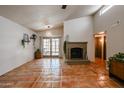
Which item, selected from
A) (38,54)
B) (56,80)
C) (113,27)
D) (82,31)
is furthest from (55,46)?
(56,80)

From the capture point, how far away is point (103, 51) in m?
12.0

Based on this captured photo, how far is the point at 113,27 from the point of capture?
7023 millimetres

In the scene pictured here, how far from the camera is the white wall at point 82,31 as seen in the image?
409 inches

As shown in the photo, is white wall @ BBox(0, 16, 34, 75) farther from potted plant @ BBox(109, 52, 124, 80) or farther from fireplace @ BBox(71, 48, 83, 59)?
potted plant @ BBox(109, 52, 124, 80)

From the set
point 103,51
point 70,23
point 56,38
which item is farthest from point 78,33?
point 56,38

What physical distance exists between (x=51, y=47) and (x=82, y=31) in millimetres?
4419

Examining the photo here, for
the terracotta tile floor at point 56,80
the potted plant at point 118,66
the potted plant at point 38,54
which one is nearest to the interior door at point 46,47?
the potted plant at point 38,54

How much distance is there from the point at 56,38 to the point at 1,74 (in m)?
8.57

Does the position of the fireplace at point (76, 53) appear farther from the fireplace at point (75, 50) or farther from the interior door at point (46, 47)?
the interior door at point (46, 47)

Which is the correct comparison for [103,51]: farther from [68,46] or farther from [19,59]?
[19,59]

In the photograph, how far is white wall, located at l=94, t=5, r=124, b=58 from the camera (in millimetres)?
6154

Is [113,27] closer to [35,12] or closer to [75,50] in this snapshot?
[35,12]

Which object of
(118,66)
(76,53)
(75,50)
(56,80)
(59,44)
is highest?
(59,44)

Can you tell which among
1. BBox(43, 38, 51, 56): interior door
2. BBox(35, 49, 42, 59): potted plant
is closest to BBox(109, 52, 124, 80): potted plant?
BBox(35, 49, 42, 59): potted plant
